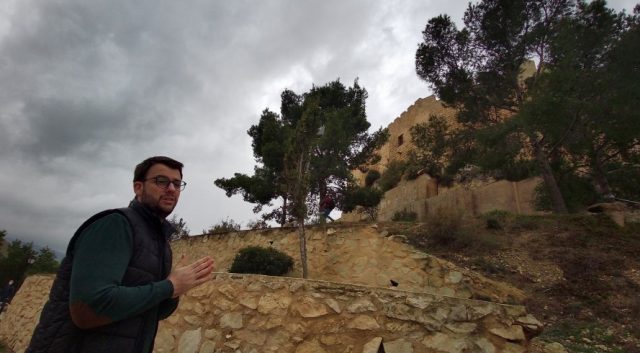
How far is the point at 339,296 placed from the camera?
3.94m

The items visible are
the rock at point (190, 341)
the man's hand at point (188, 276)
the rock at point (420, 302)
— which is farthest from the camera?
the rock at point (190, 341)

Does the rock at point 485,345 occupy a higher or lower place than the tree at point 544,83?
lower

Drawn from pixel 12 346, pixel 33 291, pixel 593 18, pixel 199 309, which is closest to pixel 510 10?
pixel 593 18

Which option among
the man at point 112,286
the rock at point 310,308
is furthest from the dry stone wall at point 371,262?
the man at point 112,286

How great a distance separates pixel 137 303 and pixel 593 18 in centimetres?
1604

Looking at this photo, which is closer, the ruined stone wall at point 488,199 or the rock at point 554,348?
the rock at point 554,348

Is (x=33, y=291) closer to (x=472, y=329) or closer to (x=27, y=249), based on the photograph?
(x=472, y=329)

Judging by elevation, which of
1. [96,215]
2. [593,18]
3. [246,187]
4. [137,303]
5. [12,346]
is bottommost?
[12,346]

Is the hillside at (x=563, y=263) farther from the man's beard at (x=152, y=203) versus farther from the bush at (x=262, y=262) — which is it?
the man's beard at (x=152, y=203)

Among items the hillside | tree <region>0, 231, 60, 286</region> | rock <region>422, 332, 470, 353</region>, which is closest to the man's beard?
rock <region>422, 332, 470, 353</region>

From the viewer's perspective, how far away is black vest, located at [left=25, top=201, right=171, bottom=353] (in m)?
1.42

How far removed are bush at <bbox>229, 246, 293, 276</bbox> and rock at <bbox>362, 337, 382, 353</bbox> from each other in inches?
156

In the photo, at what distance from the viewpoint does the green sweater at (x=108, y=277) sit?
137 cm

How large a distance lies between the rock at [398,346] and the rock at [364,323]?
0.66ft
